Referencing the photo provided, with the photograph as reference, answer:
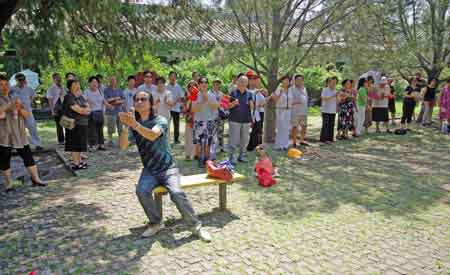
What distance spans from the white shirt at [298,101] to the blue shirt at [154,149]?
18.1 feet

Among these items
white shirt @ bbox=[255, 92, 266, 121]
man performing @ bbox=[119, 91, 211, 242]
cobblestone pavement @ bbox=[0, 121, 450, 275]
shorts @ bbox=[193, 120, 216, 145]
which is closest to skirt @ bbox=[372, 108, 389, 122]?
cobblestone pavement @ bbox=[0, 121, 450, 275]

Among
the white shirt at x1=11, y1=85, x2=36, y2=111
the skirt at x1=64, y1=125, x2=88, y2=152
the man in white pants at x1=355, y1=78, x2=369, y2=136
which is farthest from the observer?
the man in white pants at x1=355, y1=78, x2=369, y2=136

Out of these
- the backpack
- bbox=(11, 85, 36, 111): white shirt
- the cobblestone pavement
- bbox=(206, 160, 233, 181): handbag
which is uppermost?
bbox=(11, 85, 36, 111): white shirt

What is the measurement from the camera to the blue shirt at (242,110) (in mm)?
7586

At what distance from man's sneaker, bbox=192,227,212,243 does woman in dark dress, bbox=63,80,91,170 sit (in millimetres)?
3737

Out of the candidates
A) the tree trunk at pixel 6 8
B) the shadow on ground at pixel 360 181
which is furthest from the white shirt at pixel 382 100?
the tree trunk at pixel 6 8

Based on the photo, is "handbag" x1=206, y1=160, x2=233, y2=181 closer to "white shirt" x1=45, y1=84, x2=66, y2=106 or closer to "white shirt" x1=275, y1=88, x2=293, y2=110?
"white shirt" x1=275, y1=88, x2=293, y2=110

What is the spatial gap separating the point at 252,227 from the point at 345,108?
6785 mm

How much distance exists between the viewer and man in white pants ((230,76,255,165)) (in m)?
7.59

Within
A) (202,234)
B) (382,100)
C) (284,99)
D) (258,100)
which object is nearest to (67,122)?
(202,234)

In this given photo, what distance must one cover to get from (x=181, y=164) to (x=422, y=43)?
27.1ft

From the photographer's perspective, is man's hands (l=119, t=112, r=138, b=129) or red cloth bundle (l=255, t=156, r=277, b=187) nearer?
man's hands (l=119, t=112, r=138, b=129)

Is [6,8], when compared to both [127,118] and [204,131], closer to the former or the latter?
[127,118]

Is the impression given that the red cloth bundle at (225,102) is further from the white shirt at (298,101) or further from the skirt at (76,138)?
the skirt at (76,138)
